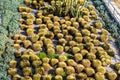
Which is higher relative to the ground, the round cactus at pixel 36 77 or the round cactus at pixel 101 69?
the round cactus at pixel 36 77

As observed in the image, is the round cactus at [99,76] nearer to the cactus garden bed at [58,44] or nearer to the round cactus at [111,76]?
the cactus garden bed at [58,44]

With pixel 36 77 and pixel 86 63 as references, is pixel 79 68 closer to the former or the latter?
pixel 86 63

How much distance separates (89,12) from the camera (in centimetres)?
1683

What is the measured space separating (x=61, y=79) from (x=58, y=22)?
156 inches

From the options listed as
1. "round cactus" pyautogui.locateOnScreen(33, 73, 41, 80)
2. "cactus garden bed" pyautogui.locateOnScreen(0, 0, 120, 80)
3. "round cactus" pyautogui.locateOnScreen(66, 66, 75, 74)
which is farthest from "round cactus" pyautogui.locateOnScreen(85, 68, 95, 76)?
"round cactus" pyautogui.locateOnScreen(33, 73, 41, 80)

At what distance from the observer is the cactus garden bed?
42.2 feet

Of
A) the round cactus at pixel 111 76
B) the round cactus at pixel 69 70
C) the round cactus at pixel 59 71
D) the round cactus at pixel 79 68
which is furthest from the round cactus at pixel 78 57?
the round cactus at pixel 111 76

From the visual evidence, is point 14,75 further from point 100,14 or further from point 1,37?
point 100,14

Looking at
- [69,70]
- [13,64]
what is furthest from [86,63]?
[13,64]

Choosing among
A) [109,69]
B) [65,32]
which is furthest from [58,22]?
[109,69]

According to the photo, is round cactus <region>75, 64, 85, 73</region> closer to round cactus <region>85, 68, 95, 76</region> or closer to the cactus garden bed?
the cactus garden bed

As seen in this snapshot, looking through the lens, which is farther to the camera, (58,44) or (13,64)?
(58,44)

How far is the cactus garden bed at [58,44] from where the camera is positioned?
42.2 feet

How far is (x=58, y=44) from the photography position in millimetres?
14430
